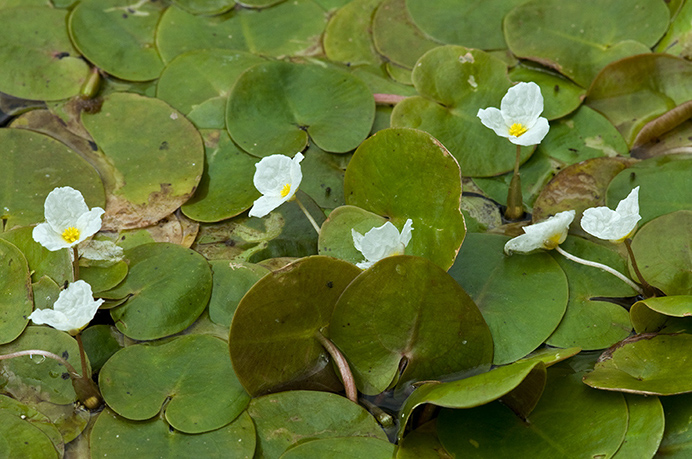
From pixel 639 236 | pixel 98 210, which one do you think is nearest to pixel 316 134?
pixel 98 210

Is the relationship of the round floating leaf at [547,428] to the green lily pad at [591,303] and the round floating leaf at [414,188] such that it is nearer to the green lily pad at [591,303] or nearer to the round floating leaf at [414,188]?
the green lily pad at [591,303]

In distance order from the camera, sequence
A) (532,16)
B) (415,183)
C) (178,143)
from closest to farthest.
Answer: (415,183), (178,143), (532,16)

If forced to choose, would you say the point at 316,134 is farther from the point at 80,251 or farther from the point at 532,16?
the point at 532,16

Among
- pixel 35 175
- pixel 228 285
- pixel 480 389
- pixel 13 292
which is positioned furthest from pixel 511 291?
pixel 35 175

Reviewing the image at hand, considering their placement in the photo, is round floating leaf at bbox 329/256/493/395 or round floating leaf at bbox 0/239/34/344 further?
round floating leaf at bbox 0/239/34/344

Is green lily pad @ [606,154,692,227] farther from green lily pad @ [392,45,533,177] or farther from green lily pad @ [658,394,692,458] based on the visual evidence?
green lily pad @ [658,394,692,458]

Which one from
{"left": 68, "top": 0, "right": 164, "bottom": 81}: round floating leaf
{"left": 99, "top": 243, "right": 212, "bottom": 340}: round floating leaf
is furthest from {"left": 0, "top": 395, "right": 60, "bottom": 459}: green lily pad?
{"left": 68, "top": 0, "right": 164, "bottom": 81}: round floating leaf

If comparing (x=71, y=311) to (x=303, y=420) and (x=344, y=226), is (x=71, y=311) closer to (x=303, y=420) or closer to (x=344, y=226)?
(x=303, y=420)
